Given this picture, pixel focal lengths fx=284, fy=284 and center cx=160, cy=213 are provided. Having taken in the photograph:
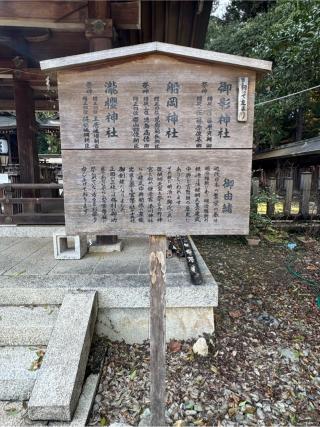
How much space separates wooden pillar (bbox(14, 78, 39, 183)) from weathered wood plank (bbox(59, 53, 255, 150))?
440 cm

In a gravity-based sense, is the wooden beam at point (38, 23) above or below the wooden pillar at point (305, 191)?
above

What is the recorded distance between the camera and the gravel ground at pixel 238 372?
2234 mm

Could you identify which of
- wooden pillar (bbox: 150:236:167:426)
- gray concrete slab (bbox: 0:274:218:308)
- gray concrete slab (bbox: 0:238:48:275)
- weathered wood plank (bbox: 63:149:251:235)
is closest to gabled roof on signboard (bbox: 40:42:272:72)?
weathered wood plank (bbox: 63:149:251:235)

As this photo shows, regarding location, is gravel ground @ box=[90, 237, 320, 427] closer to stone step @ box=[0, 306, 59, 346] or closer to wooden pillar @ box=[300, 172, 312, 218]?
stone step @ box=[0, 306, 59, 346]

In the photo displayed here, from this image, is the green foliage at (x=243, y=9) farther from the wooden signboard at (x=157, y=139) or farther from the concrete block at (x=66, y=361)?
the concrete block at (x=66, y=361)

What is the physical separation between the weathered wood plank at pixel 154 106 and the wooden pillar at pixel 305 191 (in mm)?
5404

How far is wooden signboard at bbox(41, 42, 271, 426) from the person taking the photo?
1669 mm

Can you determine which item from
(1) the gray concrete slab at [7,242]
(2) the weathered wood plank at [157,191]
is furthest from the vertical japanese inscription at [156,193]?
(1) the gray concrete slab at [7,242]

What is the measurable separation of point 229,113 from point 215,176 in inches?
15.0

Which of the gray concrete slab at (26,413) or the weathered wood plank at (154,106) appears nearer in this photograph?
the weathered wood plank at (154,106)

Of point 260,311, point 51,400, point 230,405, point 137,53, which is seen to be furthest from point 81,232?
point 260,311

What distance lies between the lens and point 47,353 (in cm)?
242

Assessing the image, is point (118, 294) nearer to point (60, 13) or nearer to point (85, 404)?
point (85, 404)

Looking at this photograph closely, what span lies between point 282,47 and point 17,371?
9802mm
